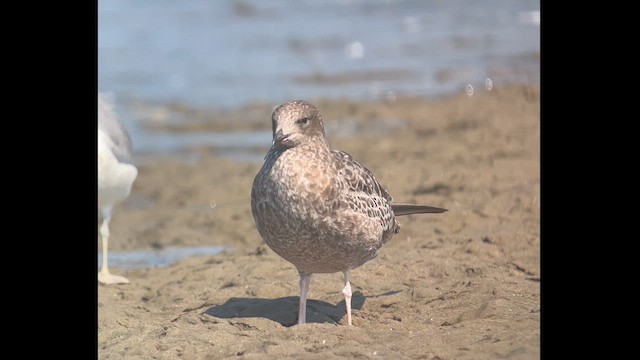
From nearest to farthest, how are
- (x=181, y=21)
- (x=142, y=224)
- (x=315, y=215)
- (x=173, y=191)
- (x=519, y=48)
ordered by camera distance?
(x=315, y=215) < (x=142, y=224) < (x=173, y=191) < (x=519, y=48) < (x=181, y=21)

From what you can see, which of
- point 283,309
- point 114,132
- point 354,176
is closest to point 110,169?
point 114,132

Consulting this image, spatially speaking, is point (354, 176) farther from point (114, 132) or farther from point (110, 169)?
point (114, 132)

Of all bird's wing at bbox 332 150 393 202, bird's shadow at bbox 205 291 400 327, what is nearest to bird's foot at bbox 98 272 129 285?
bird's shadow at bbox 205 291 400 327

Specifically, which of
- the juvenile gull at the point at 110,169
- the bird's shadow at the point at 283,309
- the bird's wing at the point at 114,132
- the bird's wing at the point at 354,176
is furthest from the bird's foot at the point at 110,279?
the bird's wing at the point at 354,176

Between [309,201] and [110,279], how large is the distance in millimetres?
2870

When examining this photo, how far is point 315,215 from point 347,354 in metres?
0.86

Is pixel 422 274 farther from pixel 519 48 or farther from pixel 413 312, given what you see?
pixel 519 48

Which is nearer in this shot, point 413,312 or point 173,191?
point 413,312

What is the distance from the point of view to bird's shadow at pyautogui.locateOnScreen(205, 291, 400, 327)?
6.48 m

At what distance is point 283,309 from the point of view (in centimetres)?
662

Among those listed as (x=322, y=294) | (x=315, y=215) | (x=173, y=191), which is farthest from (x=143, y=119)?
(x=315, y=215)

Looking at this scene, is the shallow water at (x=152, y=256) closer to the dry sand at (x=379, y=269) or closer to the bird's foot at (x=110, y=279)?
the dry sand at (x=379, y=269)

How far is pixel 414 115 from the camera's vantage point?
13891mm

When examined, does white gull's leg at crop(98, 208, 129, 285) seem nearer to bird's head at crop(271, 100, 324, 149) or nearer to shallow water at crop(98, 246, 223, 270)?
shallow water at crop(98, 246, 223, 270)
